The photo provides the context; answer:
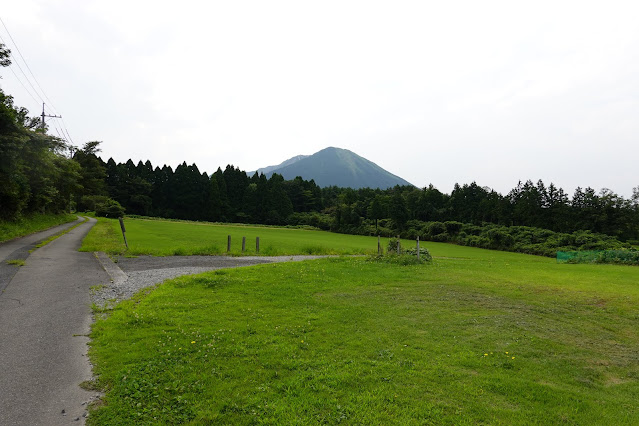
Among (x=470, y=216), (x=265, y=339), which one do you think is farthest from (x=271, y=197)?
(x=265, y=339)

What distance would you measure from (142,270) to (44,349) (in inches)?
394

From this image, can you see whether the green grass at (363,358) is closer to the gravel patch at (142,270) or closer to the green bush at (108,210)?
the gravel patch at (142,270)

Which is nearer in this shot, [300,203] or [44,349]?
[44,349]

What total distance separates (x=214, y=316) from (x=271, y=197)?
94710 mm

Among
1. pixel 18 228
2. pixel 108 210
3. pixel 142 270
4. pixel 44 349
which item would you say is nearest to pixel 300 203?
pixel 108 210

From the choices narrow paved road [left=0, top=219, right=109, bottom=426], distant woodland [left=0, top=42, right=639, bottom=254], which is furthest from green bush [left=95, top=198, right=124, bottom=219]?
narrow paved road [left=0, top=219, right=109, bottom=426]

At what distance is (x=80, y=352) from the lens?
5.94 m

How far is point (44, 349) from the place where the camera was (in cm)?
598

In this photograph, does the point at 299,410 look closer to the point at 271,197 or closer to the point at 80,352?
the point at 80,352

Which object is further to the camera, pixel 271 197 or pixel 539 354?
pixel 271 197

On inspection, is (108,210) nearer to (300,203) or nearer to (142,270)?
(300,203)

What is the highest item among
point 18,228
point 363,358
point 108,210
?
point 108,210

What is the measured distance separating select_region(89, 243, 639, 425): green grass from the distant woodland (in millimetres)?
26076

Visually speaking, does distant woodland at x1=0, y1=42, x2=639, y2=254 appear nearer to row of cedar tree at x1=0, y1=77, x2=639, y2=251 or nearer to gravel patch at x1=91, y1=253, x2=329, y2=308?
row of cedar tree at x1=0, y1=77, x2=639, y2=251
